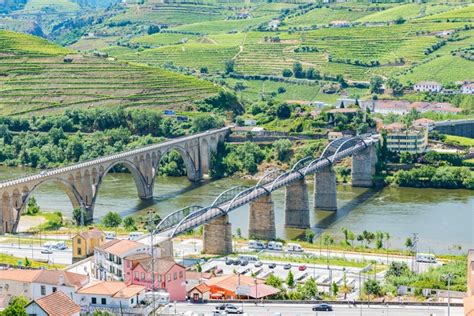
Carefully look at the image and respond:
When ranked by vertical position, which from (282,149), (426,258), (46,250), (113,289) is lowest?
(282,149)

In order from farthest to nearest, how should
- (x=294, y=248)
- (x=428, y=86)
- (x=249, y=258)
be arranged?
(x=428, y=86) < (x=294, y=248) < (x=249, y=258)

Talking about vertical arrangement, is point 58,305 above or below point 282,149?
above

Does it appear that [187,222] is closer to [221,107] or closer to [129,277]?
[129,277]

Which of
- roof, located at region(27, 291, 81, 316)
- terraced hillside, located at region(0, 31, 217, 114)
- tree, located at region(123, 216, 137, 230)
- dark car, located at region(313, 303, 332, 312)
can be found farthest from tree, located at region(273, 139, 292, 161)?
roof, located at region(27, 291, 81, 316)

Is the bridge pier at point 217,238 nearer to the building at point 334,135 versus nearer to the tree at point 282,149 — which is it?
the tree at point 282,149

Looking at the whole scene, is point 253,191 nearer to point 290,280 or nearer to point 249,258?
point 249,258

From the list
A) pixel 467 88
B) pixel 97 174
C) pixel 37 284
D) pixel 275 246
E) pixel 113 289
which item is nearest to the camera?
pixel 113 289

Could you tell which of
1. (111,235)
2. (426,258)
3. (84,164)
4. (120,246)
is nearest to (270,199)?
(111,235)

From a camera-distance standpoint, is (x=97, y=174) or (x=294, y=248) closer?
(x=294, y=248)
